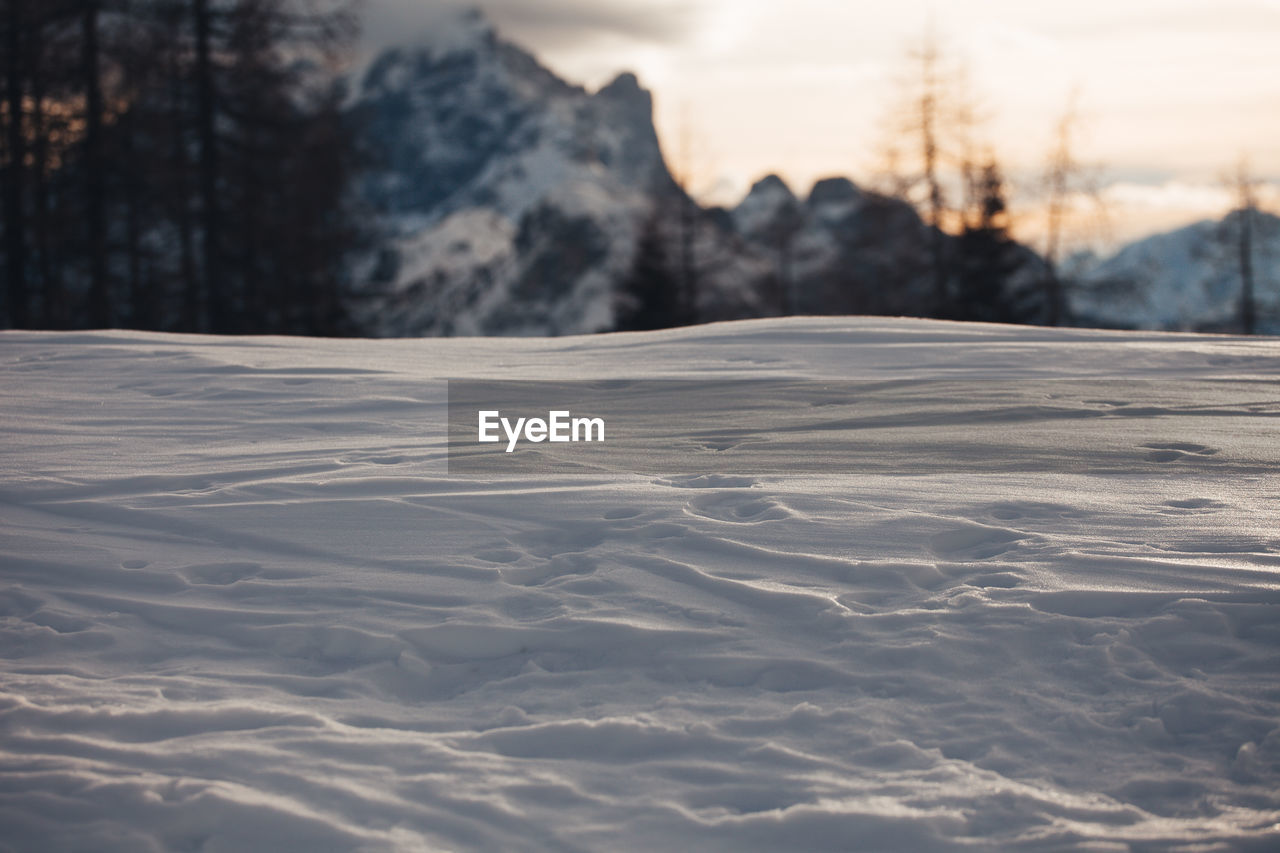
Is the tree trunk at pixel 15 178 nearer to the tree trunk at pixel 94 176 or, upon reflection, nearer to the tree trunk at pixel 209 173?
the tree trunk at pixel 94 176

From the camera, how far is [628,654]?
2.52 m

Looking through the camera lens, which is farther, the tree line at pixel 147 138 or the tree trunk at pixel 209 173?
the tree trunk at pixel 209 173

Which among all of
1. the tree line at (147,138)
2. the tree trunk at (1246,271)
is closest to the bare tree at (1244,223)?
the tree trunk at (1246,271)

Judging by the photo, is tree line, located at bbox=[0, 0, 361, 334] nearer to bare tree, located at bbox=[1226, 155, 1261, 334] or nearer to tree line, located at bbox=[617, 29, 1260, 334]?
tree line, located at bbox=[617, 29, 1260, 334]

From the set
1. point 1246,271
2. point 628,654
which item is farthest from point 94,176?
point 1246,271

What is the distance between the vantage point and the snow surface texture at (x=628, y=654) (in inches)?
76.9

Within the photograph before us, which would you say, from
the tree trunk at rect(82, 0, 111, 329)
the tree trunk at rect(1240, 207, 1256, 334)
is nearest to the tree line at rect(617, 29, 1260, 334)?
the tree trunk at rect(1240, 207, 1256, 334)

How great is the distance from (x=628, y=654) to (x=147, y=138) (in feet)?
54.2

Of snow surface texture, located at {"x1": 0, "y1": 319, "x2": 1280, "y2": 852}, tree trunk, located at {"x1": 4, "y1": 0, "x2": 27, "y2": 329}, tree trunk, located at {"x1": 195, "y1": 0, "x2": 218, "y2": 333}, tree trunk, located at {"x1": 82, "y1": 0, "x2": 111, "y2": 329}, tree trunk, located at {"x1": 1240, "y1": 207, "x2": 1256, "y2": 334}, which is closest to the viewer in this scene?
snow surface texture, located at {"x1": 0, "y1": 319, "x2": 1280, "y2": 852}

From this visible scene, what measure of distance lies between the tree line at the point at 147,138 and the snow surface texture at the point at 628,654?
1220 centimetres

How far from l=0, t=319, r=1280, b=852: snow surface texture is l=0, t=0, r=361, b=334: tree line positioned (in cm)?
1220

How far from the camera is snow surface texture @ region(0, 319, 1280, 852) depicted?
195 cm

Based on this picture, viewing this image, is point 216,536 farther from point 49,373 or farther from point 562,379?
point 49,373

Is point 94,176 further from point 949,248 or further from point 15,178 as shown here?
point 949,248
